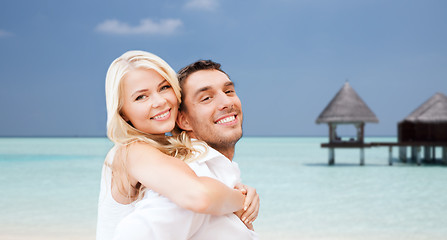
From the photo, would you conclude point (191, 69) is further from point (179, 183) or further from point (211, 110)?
point (179, 183)

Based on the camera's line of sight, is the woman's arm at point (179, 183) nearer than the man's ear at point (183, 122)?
Yes

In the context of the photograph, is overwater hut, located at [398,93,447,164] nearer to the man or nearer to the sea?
the sea

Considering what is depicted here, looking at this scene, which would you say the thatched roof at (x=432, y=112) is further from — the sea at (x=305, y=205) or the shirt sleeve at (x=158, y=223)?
the shirt sleeve at (x=158, y=223)

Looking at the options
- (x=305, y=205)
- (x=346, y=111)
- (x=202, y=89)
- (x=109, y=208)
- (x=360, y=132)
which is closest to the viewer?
(x=109, y=208)

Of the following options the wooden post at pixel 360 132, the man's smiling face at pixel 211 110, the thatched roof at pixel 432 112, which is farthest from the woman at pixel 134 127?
the thatched roof at pixel 432 112

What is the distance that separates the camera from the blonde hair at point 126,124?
1.79 meters

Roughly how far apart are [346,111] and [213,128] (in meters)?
19.3

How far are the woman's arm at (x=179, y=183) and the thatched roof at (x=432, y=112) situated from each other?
21.4 m

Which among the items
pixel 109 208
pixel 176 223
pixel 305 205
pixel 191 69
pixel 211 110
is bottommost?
pixel 305 205

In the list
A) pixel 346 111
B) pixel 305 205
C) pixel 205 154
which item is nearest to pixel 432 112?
pixel 346 111

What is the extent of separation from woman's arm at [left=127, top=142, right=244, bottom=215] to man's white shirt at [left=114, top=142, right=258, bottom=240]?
0.11 ft

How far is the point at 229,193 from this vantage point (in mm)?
1640

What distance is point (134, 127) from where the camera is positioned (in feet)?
6.30

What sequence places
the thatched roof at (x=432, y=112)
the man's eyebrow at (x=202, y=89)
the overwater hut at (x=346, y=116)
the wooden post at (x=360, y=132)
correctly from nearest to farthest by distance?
the man's eyebrow at (x=202, y=89) → the overwater hut at (x=346, y=116) → the wooden post at (x=360, y=132) → the thatched roof at (x=432, y=112)
